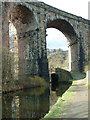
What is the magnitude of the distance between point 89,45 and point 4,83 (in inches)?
848

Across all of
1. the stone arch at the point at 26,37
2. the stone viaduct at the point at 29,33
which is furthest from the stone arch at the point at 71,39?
the stone arch at the point at 26,37

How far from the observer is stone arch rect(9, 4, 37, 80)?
23719 mm

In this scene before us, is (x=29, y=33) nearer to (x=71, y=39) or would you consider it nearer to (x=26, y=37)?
(x=26, y=37)

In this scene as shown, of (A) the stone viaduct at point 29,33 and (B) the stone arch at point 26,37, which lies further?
(B) the stone arch at point 26,37

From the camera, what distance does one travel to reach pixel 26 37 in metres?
25.2

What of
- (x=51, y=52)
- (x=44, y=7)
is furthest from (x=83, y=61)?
(x=51, y=52)

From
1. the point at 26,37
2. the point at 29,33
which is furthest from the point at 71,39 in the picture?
the point at 29,33

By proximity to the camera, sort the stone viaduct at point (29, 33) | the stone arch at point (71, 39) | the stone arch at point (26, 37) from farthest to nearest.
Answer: the stone arch at point (71, 39) < the stone arch at point (26, 37) < the stone viaduct at point (29, 33)

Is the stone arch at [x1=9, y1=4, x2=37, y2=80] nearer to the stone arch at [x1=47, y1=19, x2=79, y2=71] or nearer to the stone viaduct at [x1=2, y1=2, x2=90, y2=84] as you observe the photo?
the stone viaduct at [x1=2, y1=2, x2=90, y2=84]

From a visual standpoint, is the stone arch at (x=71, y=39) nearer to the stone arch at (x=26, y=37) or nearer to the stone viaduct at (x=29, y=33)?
the stone viaduct at (x=29, y=33)

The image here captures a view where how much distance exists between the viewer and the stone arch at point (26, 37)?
23.7m

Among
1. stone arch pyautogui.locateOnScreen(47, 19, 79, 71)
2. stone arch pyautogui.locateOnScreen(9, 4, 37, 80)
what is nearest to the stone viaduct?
stone arch pyautogui.locateOnScreen(9, 4, 37, 80)

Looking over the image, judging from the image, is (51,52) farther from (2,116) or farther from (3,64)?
(2,116)

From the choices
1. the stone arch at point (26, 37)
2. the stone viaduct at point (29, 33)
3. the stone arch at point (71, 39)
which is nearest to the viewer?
the stone viaduct at point (29, 33)
